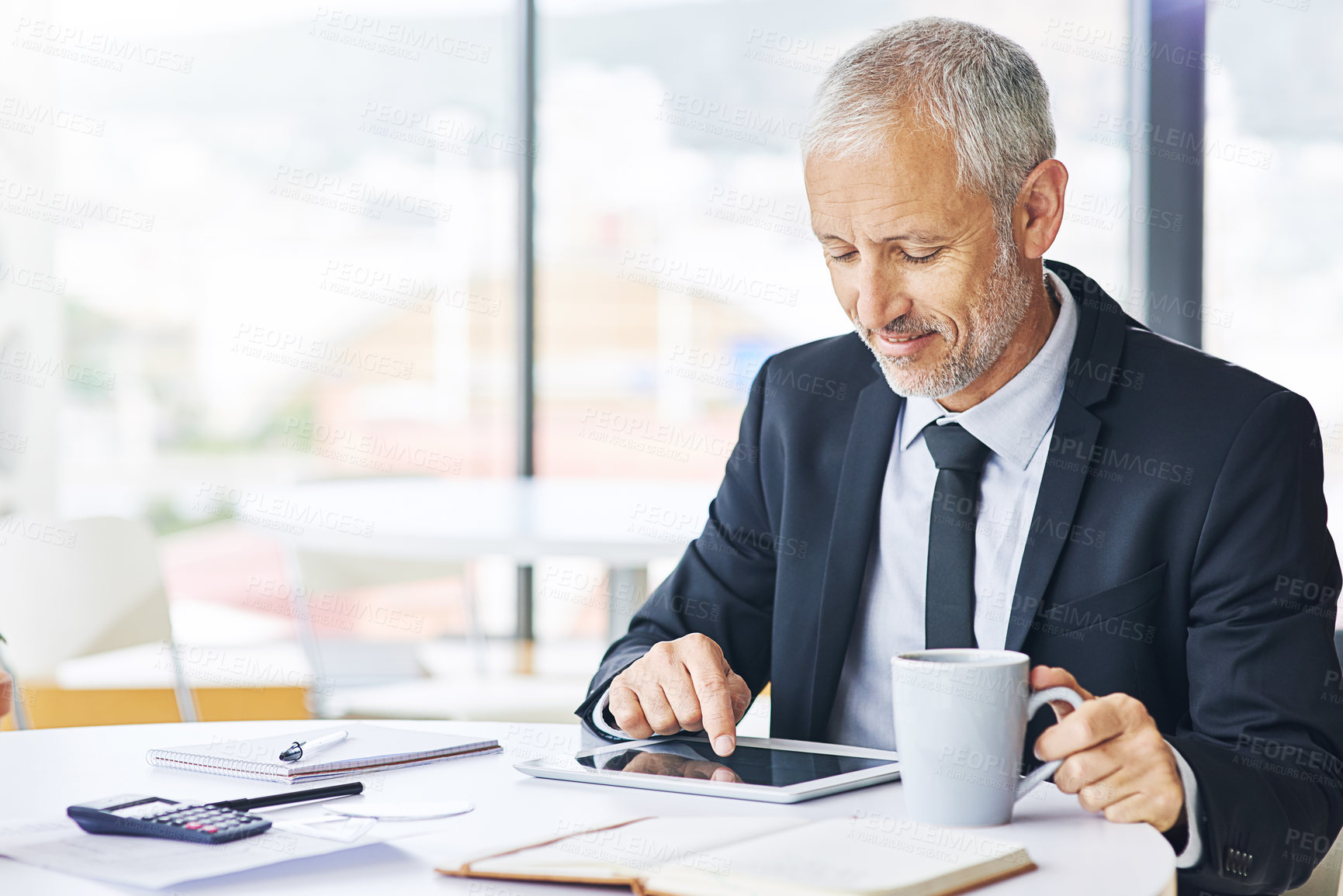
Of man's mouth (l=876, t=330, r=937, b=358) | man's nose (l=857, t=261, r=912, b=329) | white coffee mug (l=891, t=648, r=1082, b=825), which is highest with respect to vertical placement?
man's nose (l=857, t=261, r=912, b=329)

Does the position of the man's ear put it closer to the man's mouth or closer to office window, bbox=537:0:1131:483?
the man's mouth

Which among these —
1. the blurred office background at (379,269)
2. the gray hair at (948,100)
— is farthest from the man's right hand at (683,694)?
the blurred office background at (379,269)

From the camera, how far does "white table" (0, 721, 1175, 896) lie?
77cm

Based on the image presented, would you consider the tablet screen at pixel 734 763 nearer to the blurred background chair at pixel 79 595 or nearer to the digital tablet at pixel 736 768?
the digital tablet at pixel 736 768

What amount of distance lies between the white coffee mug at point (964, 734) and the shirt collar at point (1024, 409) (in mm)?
489

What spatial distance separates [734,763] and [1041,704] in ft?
0.89

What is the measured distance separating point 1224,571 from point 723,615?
0.56 m

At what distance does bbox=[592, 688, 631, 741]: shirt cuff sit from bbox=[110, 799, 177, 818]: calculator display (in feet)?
1.40

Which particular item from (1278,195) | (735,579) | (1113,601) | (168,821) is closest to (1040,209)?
(1113,601)

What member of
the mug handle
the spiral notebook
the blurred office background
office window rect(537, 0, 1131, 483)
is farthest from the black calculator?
office window rect(537, 0, 1131, 483)

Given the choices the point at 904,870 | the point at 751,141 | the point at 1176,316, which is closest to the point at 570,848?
the point at 904,870

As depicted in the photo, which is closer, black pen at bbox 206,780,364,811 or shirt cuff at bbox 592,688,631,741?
black pen at bbox 206,780,364,811

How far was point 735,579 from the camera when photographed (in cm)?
151

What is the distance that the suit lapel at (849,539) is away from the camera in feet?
4.47
